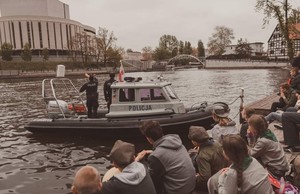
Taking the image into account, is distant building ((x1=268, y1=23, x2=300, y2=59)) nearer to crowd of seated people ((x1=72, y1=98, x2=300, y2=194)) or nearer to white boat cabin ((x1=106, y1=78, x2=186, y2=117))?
white boat cabin ((x1=106, y1=78, x2=186, y2=117))

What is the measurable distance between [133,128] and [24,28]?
123 meters

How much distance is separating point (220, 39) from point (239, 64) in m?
31.8

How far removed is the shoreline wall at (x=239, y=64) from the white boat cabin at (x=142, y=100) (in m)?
82.8

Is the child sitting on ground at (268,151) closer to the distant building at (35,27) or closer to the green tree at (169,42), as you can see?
the distant building at (35,27)

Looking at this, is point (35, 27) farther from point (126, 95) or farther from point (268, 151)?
point (268, 151)

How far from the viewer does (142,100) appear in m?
12.8

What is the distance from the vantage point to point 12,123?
18.5m

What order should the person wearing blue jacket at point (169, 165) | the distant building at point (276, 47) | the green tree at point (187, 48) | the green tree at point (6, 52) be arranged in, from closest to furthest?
the person wearing blue jacket at point (169, 165)
the green tree at point (6, 52)
the distant building at point (276, 47)
the green tree at point (187, 48)

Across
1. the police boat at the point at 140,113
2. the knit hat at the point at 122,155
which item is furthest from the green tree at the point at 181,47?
the knit hat at the point at 122,155

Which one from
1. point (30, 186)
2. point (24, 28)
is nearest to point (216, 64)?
point (24, 28)

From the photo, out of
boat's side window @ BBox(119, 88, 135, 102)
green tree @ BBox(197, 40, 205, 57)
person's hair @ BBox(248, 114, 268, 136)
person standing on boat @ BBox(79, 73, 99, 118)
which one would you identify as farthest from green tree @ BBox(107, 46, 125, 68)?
person's hair @ BBox(248, 114, 268, 136)

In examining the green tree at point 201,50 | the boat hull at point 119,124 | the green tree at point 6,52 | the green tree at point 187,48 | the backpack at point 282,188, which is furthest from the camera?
the green tree at point 201,50

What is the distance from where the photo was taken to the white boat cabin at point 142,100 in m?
12.6

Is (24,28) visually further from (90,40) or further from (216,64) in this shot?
(216,64)
